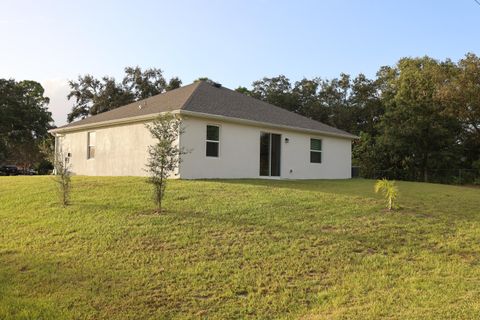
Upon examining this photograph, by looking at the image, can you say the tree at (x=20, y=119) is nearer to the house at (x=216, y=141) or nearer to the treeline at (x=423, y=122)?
the house at (x=216, y=141)

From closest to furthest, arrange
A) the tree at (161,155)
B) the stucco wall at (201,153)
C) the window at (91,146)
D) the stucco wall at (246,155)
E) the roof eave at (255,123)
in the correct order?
the tree at (161,155) < the roof eave at (255,123) < the stucco wall at (246,155) < the stucco wall at (201,153) < the window at (91,146)

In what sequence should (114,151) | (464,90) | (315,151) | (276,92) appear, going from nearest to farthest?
(114,151), (315,151), (464,90), (276,92)

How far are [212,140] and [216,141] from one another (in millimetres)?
203

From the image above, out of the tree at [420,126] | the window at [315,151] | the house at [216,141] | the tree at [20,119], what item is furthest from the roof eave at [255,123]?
the tree at [20,119]

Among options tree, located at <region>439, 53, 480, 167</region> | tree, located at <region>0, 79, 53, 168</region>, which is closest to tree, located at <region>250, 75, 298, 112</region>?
tree, located at <region>439, 53, 480, 167</region>

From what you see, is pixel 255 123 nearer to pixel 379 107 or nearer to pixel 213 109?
pixel 213 109

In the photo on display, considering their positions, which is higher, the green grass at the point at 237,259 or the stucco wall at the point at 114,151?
the stucco wall at the point at 114,151

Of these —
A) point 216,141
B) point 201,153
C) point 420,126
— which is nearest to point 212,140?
point 216,141

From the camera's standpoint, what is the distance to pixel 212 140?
16469mm

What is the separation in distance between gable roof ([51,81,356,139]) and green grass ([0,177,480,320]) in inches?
217

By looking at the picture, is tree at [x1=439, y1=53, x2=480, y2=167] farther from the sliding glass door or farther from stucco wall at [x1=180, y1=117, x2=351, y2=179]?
the sliding glass door

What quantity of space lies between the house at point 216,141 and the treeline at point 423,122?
11.0 metres

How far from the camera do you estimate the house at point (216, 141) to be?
1609 centimetres

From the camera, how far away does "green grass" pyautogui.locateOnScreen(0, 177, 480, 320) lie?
541 cm
